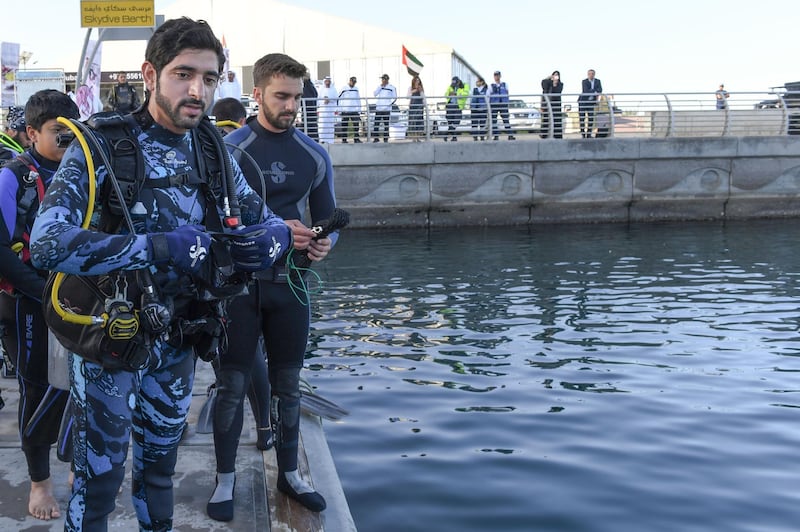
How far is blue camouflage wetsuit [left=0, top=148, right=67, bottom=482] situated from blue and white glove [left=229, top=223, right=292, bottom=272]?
4.97ft

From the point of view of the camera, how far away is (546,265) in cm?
1552

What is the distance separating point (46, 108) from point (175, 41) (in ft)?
4.60

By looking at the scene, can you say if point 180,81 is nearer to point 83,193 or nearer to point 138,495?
point 83,193

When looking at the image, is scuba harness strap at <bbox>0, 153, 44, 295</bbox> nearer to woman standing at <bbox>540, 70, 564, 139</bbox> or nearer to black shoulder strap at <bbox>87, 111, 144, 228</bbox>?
black shoulder strap at <bbox>87, 111, 144, 228</bbox>

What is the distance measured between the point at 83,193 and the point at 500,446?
411cm

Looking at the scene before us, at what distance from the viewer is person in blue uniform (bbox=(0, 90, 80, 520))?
3.92 metres

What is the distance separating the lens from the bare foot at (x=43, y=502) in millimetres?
3824

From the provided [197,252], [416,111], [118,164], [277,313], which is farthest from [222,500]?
[416,111]

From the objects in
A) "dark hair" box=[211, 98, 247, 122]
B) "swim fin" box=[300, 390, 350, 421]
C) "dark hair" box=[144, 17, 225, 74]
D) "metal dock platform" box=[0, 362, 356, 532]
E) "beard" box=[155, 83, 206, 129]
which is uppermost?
"dark hair" box=[144, 17, 225, 74]

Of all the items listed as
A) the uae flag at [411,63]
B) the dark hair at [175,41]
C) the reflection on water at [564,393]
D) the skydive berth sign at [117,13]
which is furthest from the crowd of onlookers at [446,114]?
the dark hair at [175,41]

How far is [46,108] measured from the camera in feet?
13.1

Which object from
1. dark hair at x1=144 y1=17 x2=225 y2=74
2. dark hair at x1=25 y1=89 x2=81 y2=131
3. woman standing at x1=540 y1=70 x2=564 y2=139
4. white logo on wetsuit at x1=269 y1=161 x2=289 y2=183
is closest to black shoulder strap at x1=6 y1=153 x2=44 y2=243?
dark hair at x1=25 y1=89 x2=81 y2=131

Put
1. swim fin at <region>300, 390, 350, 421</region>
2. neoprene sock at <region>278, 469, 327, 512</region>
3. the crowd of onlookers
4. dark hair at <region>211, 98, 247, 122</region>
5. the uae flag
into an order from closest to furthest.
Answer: neoprene sock at <region>278, 469, 327, 512</region>
swim fin at <region>300, 390, 350, 421</region>
dark hair at <region>211, 98, 247, 122</region>
the crowd of onlookers
the uae flag

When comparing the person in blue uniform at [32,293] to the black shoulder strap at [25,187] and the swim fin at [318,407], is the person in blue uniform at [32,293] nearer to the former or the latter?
the black shoulder strap at [25,187]
